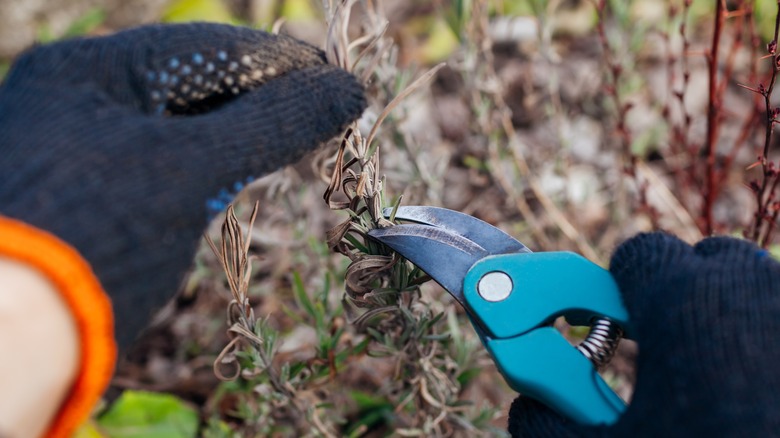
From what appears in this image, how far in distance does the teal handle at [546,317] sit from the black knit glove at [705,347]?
39mm

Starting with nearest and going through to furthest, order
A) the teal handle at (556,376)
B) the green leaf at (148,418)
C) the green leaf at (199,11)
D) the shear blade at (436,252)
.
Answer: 1. the teal handle at (556,376)
2. the shear blade at (436,252)
3. the green leaf at (148,418)
4. the green leaf at (199,11)

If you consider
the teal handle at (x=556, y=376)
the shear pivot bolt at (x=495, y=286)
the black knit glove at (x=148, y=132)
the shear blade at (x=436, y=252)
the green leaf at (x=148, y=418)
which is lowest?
the green leaf at (x=148, y=418)

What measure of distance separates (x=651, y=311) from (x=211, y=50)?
76cm

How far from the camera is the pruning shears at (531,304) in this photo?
3.39 ft

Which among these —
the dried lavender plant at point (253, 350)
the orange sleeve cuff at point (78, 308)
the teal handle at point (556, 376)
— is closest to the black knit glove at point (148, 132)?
the orange sleeve cuff at point (78, 308)

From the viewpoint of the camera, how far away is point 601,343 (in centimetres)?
106

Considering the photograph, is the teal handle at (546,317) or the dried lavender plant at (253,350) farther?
the dried lavender plant at (253,350)

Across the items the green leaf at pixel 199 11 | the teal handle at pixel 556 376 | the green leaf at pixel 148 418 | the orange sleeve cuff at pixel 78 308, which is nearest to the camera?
the orange sleeve cuff at pixel 78 308

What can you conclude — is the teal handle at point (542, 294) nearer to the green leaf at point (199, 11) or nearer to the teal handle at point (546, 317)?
the teal handle at point (546, 317)

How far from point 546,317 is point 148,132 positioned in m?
0.64

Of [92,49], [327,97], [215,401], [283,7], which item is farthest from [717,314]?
[283,7]

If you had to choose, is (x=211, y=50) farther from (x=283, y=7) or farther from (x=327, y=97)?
(x=283, y=7)

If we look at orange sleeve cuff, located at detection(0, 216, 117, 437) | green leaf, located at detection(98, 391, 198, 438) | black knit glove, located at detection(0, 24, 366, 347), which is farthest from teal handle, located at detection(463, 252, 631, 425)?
green leaf, located at detection(98, 391, 198, 438)

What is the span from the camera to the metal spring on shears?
106cm
